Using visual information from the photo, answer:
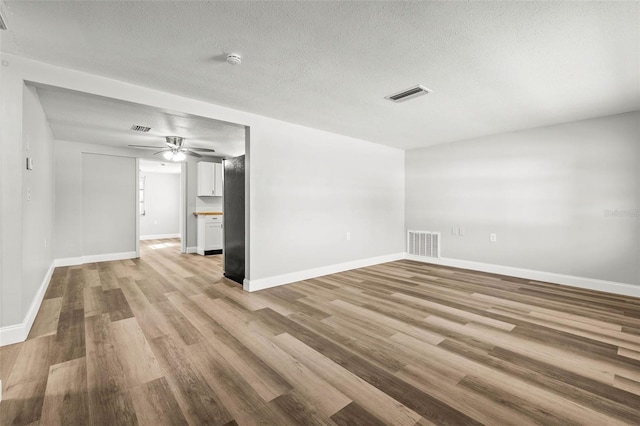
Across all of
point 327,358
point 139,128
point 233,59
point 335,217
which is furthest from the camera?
point 335,217

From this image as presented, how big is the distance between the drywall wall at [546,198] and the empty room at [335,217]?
0.03m

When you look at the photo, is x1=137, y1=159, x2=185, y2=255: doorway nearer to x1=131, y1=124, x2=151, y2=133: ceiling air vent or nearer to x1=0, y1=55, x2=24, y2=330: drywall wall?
x1=131, y1=124, x2=151, y2=133: ceiling air vent

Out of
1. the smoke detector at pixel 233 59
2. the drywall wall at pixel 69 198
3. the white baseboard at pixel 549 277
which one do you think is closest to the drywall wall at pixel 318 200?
the white baseboard at pixel 549 277

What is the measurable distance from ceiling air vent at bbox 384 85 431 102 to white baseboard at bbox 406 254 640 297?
3285 millimetres

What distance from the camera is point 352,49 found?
2.18m

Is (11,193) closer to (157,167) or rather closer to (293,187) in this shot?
(293,187)

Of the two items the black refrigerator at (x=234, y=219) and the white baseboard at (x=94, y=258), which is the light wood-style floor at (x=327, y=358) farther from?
the white baseboard at (x=94, y=258)

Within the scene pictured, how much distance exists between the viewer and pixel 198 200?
7.09m

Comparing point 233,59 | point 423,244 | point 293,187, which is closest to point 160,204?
point 293,187

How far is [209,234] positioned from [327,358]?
17.2 feet

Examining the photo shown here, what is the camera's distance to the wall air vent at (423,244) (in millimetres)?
5457

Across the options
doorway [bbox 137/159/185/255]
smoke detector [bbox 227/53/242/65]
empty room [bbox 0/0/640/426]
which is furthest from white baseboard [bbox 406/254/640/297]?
doorway [bbox 137/159/185/255]

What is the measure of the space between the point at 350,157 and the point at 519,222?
288cm

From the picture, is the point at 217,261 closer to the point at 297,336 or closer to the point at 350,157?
A: the point at 350,157
